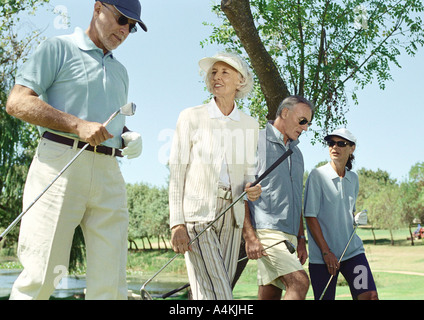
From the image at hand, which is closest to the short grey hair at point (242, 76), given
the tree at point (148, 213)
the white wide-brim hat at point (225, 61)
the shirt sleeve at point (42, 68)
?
the white wide-brim hat at point (225, 61)

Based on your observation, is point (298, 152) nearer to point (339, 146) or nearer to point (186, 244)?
point (339, 146)

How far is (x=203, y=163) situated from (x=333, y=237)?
80.4 inches

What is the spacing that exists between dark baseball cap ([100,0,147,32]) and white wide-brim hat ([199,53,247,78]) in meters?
0.68

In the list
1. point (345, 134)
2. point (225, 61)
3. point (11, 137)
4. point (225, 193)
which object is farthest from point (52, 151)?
point (11, 137)

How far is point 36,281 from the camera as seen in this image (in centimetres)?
297

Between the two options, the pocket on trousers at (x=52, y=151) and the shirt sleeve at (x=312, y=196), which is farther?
the shirt sleeve at (x=312, y=196)

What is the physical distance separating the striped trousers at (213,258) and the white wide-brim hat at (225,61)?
3.10 ft

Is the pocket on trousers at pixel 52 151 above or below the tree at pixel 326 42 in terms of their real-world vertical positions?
below

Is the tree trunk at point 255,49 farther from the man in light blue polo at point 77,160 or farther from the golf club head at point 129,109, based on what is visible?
the golf club head at point 129,109

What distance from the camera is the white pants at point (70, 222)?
3023 mm

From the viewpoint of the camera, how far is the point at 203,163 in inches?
147

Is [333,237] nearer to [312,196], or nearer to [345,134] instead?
[312,196]

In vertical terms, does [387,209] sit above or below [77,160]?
above

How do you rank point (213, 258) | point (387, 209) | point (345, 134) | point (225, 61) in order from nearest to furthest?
point (213, 258), point (225, 61), point (345, 134), point (387, 209)
